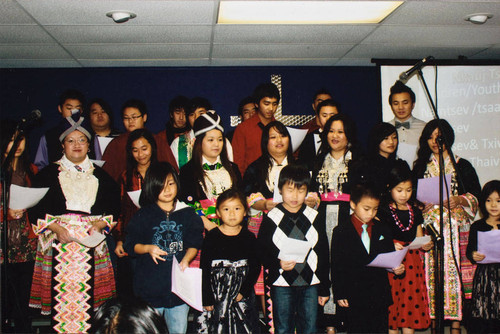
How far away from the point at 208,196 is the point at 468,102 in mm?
3018

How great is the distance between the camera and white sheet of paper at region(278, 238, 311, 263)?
2631 millimetres

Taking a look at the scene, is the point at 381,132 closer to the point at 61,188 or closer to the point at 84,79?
the point at 61,188

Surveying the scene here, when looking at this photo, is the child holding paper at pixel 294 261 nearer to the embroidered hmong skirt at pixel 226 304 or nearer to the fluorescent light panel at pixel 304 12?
the embroidered hmong skirt at pixel 226 304

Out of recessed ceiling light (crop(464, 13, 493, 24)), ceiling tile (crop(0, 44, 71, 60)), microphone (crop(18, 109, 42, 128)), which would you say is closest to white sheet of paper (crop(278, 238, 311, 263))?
microphone (crop(18, 109, 42, 128))

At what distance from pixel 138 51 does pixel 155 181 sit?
2.12 metres

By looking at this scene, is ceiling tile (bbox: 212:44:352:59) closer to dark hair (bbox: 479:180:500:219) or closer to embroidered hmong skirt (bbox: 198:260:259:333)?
dark hair (bbox: 479:180:500:219)

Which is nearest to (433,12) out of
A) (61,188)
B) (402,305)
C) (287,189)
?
(287,189)

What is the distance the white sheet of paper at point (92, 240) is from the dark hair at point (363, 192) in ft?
5.27

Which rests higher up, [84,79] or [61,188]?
[84,79]

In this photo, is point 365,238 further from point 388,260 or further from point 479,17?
point 479,17

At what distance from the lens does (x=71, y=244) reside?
3016mm

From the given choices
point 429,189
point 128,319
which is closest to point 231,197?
point 429,189

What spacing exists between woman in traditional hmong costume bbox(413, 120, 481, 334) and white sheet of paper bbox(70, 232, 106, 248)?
7.40 ft

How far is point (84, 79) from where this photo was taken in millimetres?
5066
